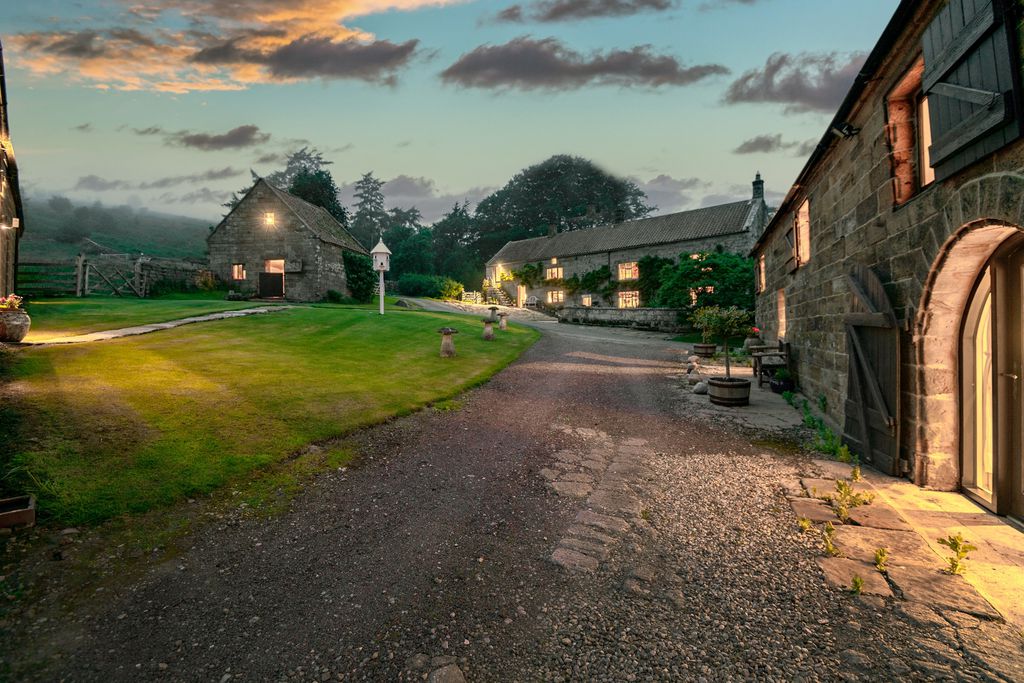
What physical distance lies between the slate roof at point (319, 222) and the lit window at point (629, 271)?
865 inches

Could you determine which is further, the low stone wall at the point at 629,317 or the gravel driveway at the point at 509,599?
the low stone wall at the point at 629,317

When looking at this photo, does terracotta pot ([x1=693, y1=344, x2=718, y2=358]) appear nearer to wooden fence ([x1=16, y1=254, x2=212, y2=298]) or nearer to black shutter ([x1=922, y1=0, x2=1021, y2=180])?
black shutter ([x1=922, y1=0, x2=1021, y2=180])

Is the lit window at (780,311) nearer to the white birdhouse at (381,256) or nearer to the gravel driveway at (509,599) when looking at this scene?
the gravel driveway at (509,599)

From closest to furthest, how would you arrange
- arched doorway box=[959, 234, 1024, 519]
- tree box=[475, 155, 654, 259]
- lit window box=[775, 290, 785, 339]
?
arched doorway box=[959, 234, 1024, 519] → lit window box=[775, 290, 785, 339] → tree box=[475, 155, 654, 259]

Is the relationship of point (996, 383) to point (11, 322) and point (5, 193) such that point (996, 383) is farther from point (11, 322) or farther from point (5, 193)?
point (5, 193)

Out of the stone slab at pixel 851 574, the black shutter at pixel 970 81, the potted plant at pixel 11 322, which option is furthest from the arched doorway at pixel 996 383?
the potted plant at pixel 11 322

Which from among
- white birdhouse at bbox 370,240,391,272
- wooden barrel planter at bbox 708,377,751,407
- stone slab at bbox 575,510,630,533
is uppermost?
white birdhouse at bbox 370,240,391,272

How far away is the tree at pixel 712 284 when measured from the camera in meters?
25.3

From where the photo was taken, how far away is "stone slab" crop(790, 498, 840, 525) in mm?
4691

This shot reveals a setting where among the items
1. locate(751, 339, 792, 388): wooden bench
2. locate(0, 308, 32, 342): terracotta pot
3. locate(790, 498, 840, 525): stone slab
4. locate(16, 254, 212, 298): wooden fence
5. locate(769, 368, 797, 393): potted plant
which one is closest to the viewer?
locate(790, 498, 840, 525): stone slab

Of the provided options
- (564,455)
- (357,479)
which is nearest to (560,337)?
(564,455)

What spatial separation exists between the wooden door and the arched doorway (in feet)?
2.21

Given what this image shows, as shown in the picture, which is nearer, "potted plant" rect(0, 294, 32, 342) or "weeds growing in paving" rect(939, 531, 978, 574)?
"weeds growing in paving" rect(939, 531, 978, 574)

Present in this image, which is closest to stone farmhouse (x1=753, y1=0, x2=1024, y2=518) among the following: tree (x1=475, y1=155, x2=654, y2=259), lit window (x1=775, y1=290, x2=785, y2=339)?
lit window (x1=775, y1=290, x2=785, y2=339)
